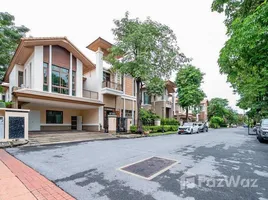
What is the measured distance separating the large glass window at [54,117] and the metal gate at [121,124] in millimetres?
6533

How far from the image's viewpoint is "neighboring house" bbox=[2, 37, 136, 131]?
14102 mm

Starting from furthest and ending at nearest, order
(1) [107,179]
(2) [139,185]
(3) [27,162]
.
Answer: (3) [27,162], (1) [107,179], (2) [139,185]

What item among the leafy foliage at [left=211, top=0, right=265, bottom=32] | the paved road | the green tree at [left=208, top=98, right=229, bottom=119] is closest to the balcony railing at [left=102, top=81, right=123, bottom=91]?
the leafy foliage at [left=211, top=0, right=265, bottom=32]

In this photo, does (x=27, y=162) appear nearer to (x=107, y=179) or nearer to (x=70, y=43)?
(x=107, y=179)

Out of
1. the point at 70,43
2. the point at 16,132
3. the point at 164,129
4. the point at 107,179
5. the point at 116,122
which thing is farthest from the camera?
the point at 164,129

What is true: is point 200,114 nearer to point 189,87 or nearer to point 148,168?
point 189,87

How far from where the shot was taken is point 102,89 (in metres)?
18.4

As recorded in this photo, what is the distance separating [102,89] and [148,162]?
13550mm

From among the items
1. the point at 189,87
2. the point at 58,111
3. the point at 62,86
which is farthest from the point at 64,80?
the point at 189,87

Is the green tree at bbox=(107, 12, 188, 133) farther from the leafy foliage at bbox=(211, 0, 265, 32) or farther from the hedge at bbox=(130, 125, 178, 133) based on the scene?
the leafy foliage at bbox=(211, 0, 265, 32)

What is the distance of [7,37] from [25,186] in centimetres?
2829

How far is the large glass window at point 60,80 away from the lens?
1538 centimetres

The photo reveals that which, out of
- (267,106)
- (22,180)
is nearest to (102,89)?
(22,180)

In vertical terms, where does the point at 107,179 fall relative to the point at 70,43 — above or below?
below
